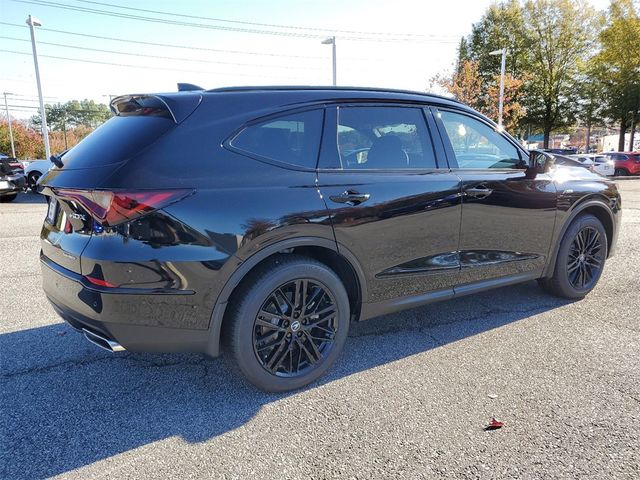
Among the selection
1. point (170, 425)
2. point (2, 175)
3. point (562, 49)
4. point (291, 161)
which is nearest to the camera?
point (170, 425)

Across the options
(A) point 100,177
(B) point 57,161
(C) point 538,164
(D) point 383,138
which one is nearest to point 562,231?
(C) point 538,164

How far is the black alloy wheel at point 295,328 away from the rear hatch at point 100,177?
94cm

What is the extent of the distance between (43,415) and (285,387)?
135 cm

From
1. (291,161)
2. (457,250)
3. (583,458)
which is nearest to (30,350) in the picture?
(291,161)

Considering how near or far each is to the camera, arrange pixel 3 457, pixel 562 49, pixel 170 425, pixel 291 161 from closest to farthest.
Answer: pixel 3 457, pixel 170 425, pixel 291 161, pixel 562 49

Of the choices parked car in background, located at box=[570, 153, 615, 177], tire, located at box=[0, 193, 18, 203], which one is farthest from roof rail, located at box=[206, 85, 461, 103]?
parked car in background, located at box=[570, 153, 615, 177]

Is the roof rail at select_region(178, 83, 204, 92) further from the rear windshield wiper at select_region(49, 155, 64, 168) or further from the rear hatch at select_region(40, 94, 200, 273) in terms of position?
the rear windshield wiper at select_region(49, 155, 64, 168)

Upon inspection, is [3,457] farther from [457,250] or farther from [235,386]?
[457,250]

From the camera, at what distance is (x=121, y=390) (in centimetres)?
293

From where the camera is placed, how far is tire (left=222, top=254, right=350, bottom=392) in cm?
268

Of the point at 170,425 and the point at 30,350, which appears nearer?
the point at 170,425

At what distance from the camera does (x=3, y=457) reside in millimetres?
2295

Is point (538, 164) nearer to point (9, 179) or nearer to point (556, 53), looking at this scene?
point (9, 179)

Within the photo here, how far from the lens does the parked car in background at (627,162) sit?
88.3ft
